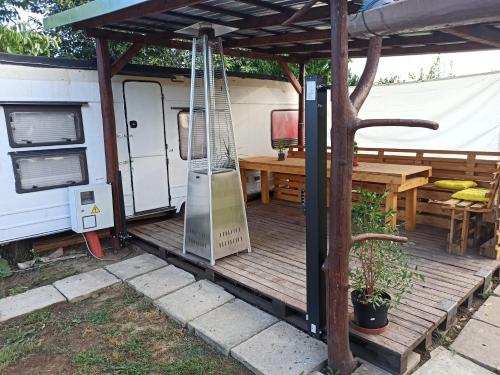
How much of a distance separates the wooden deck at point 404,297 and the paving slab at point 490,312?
14 centimetres

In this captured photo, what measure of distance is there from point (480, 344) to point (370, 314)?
86 centimetres

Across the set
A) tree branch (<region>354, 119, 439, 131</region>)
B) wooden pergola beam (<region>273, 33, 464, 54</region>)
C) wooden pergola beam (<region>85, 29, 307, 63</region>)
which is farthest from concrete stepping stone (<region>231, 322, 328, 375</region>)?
wooden pergola beam (<region>273, 33, 464, 54</region>)

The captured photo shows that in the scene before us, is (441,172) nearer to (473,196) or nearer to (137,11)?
(473,196)

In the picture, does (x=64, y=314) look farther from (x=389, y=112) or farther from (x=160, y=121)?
(x=389, y=112)

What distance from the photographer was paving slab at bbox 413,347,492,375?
2299 mm

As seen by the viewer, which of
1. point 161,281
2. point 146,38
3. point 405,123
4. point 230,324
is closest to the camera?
point 405,123

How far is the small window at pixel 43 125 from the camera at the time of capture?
12.9 ft

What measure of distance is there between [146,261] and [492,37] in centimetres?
404

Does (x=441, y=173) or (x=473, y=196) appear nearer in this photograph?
(x=473, y=196)

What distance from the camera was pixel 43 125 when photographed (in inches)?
162

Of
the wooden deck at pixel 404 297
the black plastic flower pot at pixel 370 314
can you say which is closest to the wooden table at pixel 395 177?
the wooden deck at pixel 404 297

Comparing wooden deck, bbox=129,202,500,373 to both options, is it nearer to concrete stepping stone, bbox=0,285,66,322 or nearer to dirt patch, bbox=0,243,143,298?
dirt patch, bbox=0,243,143,298

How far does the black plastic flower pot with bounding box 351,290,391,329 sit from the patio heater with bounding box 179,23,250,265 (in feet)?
5.26

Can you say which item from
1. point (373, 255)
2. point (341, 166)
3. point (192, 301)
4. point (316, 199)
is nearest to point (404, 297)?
point (373, 255)
